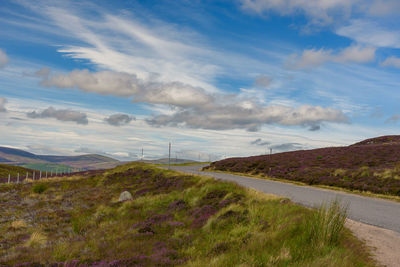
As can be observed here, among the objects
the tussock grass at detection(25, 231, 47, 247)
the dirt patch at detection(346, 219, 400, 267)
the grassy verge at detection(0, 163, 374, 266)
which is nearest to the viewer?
the dirt patch at detection(346, 219, 400, 267)

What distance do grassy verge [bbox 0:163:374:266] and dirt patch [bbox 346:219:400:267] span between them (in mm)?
408

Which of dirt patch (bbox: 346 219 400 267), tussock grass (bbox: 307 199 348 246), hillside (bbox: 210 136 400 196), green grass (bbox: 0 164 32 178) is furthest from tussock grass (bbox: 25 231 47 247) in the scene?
green grass (bbox: 0 164 32 178)

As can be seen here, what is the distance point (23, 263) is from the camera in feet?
30.6

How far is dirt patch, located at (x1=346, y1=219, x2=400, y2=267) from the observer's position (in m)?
7.41

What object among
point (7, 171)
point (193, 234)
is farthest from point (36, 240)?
point (7, 171)

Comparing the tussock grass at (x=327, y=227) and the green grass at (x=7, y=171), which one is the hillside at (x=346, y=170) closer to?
the tussock grass at (x=327, y=227)

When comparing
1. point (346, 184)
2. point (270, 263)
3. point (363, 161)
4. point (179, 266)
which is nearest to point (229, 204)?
point (179, 266)

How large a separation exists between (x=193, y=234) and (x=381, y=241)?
6371mm

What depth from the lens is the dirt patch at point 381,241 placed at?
7.41 metres

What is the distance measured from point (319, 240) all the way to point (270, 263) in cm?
188

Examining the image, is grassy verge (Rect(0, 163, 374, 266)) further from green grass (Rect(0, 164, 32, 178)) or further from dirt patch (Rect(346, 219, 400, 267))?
green grass (Rect(0, 164, 32, 178))

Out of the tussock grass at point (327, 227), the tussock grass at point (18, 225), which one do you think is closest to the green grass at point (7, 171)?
the tussock grass at point (18, 225)

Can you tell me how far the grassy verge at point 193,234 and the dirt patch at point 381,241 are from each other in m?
0.41

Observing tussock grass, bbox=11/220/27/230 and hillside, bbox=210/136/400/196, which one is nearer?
tussock grass, bbox=11/220/27/230
